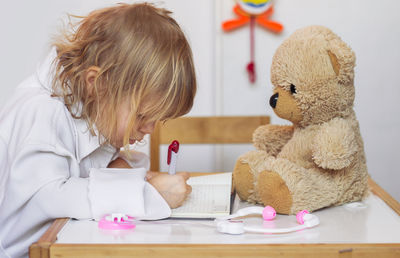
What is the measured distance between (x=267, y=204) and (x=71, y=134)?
34 cm

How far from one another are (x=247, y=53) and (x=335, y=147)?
94cm

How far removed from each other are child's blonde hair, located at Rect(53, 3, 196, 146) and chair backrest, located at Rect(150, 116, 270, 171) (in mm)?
577

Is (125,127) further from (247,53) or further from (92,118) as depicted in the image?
(247,53)

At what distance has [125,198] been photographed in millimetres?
720

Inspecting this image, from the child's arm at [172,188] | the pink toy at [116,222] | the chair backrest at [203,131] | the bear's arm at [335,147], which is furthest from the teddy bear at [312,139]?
the chair backrest at [203,131]

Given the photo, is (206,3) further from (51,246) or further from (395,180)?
(51,246)

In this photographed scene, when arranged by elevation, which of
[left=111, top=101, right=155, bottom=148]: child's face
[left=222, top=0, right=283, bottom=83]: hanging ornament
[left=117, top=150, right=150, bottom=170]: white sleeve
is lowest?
[left=117, top=150, right=150, bottom=170]: white sleeve

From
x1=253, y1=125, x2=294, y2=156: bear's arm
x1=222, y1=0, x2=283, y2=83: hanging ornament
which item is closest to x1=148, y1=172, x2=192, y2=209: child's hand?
x1=253, y1=125, x2=294, y2=156: bear's arm

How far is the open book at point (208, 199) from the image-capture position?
76cm

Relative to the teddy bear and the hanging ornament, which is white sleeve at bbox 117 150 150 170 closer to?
the teddy bear

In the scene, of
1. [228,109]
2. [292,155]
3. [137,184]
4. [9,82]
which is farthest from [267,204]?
[9,82]

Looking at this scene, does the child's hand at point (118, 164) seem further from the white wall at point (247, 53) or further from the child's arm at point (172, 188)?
the white wall at point (247, 53)

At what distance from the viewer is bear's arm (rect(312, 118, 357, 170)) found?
0.77 meters

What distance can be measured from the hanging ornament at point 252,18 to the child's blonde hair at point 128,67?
0.82 meters
